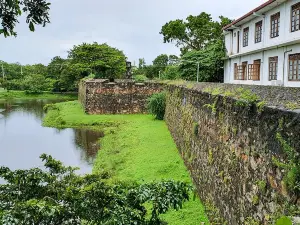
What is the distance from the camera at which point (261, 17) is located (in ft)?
60.6

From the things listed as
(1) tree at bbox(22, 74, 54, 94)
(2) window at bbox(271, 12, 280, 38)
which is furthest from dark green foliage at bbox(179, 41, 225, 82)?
(1) tree at bbox(22, 74, 54, 94)

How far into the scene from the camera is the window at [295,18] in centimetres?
1456

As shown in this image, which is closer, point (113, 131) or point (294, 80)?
point (294, 80)

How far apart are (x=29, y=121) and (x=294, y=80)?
18.1 m

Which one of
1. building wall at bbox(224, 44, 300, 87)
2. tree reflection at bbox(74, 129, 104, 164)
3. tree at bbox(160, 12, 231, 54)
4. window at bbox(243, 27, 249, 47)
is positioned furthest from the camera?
tree at bbox(160, 12, 231, 54)

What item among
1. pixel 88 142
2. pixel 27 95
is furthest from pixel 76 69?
pixel 88 142

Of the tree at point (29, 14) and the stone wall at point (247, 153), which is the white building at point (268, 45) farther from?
the tree at point (29, 14)

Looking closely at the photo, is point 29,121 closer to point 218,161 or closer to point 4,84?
point 218,161

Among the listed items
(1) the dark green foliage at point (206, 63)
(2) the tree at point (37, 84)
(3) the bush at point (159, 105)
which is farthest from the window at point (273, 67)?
(2) the tree at point (37, 84)

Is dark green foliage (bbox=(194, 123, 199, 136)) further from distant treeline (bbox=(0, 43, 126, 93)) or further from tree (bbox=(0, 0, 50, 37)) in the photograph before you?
distant treeline (bbox=(0, 43, 126, 93))

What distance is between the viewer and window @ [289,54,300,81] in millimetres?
14938

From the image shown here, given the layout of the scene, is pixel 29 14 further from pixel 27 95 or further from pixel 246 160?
pixel 27 95

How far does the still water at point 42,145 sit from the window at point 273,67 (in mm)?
10216

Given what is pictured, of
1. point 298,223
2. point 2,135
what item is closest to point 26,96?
point 2,135
